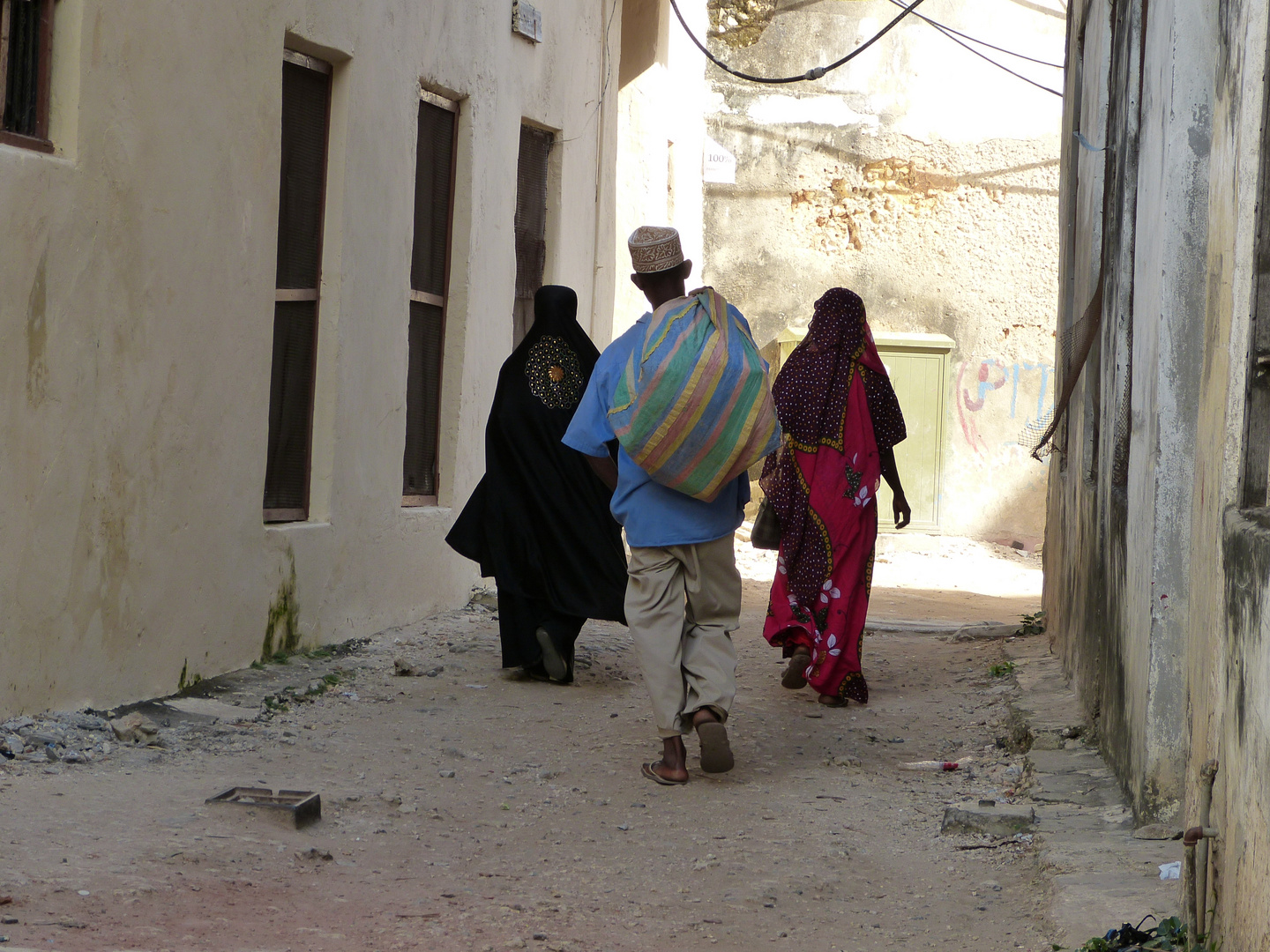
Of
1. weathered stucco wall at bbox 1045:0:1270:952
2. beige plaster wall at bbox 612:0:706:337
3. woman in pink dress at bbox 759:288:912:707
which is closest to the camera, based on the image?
weathered stucco wall at bbox 1045:0:1270:952

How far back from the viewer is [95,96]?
4.16 m

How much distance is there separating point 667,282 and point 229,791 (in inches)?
75.6

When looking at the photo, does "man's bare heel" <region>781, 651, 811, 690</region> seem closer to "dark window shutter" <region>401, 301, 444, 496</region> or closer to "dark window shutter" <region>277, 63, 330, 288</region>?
"dark window shutter" <region>401, 301, 444, 496</region>

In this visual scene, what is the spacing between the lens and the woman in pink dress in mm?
5387

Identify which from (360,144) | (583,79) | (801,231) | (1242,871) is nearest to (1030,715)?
(1242,871)

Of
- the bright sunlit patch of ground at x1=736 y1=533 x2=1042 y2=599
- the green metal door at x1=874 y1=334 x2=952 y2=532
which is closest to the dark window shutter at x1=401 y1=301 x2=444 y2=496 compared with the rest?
the bright sunlit patch of ground at x1=736 y1=533 x2=1042 y2=599

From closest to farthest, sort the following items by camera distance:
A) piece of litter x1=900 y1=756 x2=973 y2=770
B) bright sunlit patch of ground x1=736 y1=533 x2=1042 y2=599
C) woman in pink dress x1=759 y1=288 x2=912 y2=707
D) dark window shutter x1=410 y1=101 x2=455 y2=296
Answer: piece of litter x1=900 y1=756 x2=973 y2=770
woman in pink dress x1=759 y1=288 x2=912 y2=707
dark window shutter x1=410 y1=101 x2=455 y2=296
bright sunlit patch of ground x1=736 y1=533 x2=1042 y2=599

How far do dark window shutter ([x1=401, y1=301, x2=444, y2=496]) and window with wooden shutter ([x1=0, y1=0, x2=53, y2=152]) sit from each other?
2.75 metres

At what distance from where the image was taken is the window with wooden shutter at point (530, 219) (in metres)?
8.01

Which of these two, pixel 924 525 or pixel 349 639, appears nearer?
pixel 349 639

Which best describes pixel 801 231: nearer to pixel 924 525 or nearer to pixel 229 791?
pixel 924 525

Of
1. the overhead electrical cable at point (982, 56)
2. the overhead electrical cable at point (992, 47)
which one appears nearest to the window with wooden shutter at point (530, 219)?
the overhead electrical cable at point (982, 56)

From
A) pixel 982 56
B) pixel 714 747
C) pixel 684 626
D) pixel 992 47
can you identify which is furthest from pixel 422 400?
pixel 992 47

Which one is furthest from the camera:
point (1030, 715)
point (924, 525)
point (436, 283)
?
point (924, 525)
